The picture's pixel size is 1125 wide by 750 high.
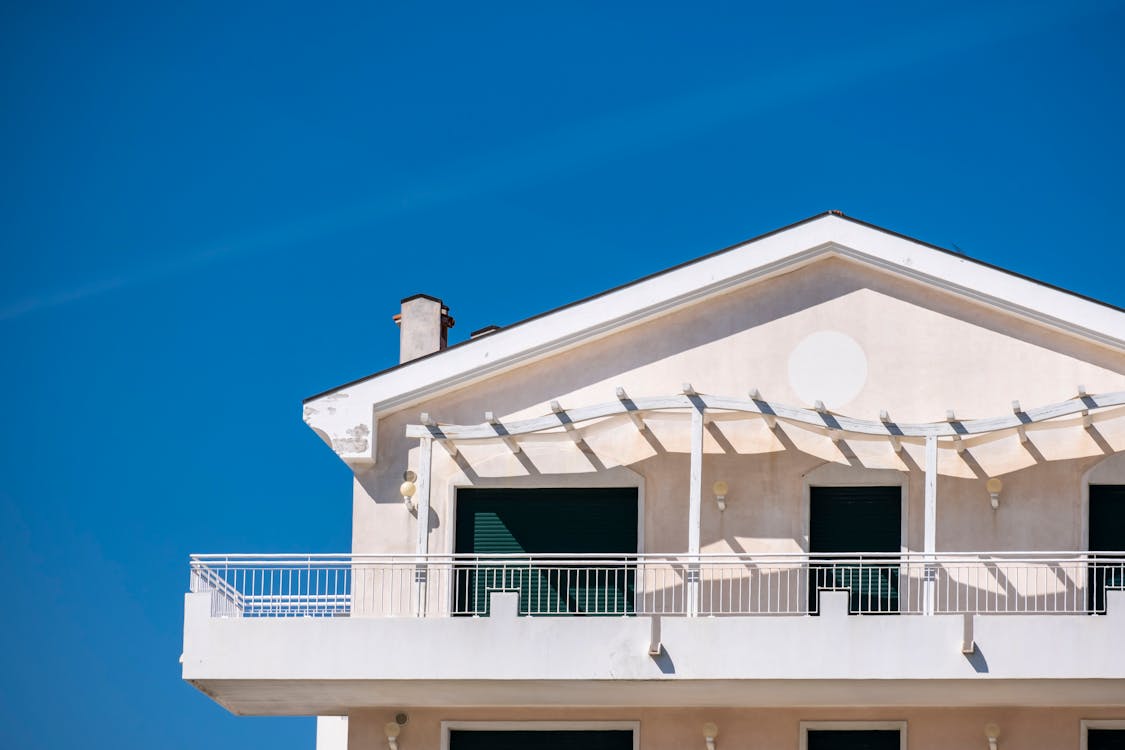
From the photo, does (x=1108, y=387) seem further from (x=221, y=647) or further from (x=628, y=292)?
(x=221, y=647)

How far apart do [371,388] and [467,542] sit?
7.49 ft

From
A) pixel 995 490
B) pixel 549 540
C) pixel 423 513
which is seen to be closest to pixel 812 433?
pixel 995 490

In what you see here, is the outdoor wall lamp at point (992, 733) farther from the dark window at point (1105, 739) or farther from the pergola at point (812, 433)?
the pergola at point (812, 433)

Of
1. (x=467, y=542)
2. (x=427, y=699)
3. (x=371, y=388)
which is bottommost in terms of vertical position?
(x=427, y=699)

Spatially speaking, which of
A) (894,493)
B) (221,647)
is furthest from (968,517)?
(221,647)

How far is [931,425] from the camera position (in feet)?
87.0

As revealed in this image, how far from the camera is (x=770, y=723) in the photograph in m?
26.0

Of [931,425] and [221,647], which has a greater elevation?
[931,425]

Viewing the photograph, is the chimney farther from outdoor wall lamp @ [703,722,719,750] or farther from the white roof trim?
outdoor wall lamp @ [703,722,719,750]

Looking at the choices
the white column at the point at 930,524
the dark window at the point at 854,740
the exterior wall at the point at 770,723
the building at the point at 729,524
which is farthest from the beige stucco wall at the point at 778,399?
the dark window at the point at 854,740

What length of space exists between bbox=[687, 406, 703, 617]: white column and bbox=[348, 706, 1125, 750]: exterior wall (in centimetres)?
139

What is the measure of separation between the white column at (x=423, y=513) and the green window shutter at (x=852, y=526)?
4.75 metres

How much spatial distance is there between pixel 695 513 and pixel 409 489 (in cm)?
366

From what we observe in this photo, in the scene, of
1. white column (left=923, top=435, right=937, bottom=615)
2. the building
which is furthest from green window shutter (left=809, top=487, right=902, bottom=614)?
white column (left=923, top=435, right=937, bottom=615)
